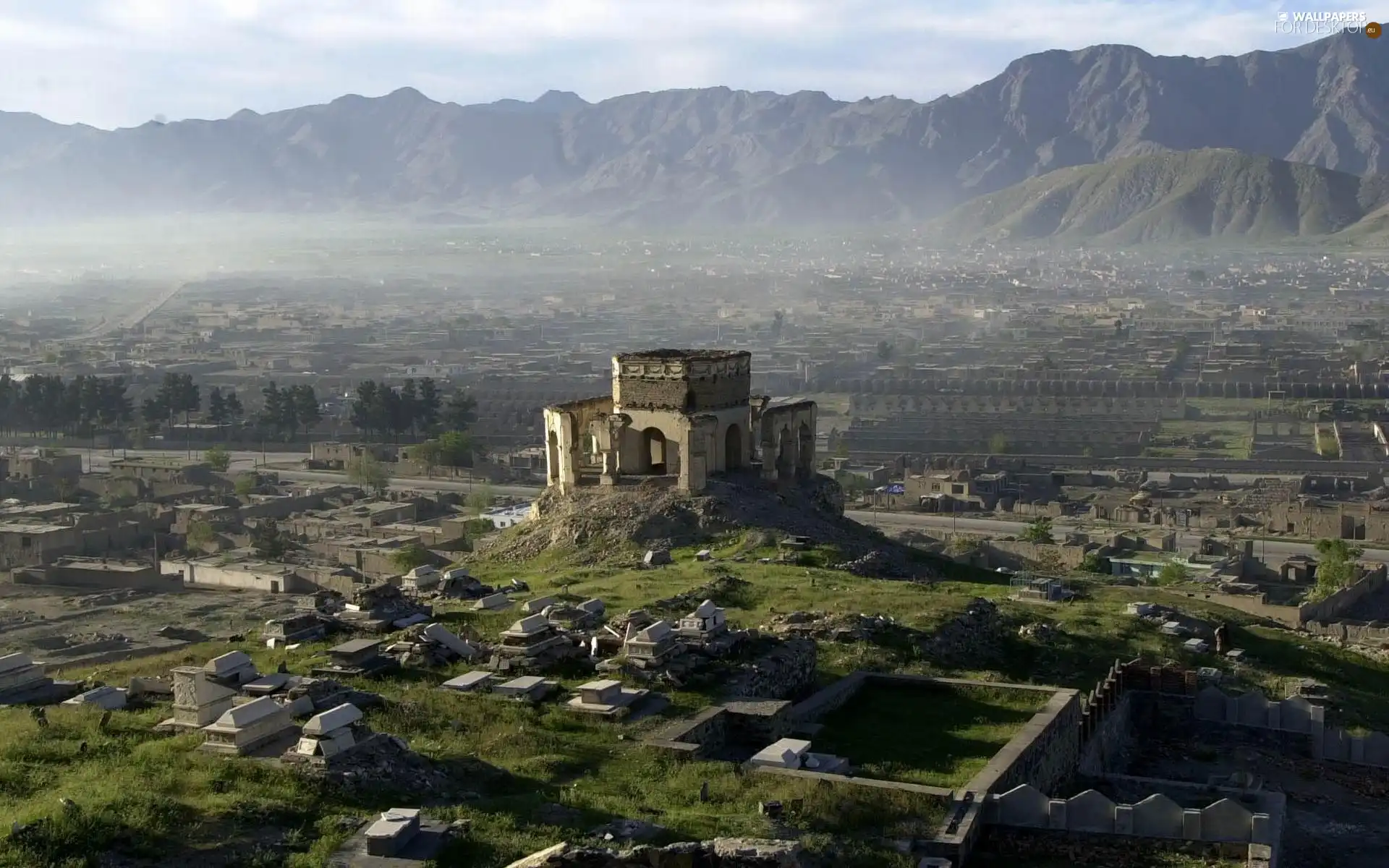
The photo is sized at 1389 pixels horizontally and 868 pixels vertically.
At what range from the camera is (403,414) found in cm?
9106

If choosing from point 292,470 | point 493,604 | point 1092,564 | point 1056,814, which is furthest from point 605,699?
point 292,470

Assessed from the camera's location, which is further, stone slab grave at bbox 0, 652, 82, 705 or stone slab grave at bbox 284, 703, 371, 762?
stone slab grave at bbox 0, 652, 82, 705

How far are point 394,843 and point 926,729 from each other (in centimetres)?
829

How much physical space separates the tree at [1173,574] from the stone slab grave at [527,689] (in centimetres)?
3250

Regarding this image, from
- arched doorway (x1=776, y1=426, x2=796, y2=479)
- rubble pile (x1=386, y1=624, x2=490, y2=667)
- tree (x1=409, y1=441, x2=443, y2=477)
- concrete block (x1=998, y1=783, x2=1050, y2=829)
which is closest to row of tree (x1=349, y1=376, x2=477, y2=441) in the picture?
tree (x1=409, y1=441, x2=443, y2=477)

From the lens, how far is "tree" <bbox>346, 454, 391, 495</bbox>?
73688 mm

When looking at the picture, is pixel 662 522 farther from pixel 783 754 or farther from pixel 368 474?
pixel 368 474

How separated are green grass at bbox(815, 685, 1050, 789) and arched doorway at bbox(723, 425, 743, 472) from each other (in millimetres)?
16974

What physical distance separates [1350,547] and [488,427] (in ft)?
184

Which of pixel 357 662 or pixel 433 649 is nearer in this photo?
pixel 357 662

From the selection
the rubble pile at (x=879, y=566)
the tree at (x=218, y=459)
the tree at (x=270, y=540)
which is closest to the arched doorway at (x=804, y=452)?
the rubble pile at (x=879, y=566)

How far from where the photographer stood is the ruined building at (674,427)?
3694cm

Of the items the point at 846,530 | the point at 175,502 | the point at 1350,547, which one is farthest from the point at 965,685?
the point at 175,502

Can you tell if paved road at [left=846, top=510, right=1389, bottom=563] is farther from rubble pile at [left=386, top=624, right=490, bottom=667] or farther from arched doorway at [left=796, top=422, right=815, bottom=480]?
rubble pile at [left=386, top=624, right=490, bottom=667]
